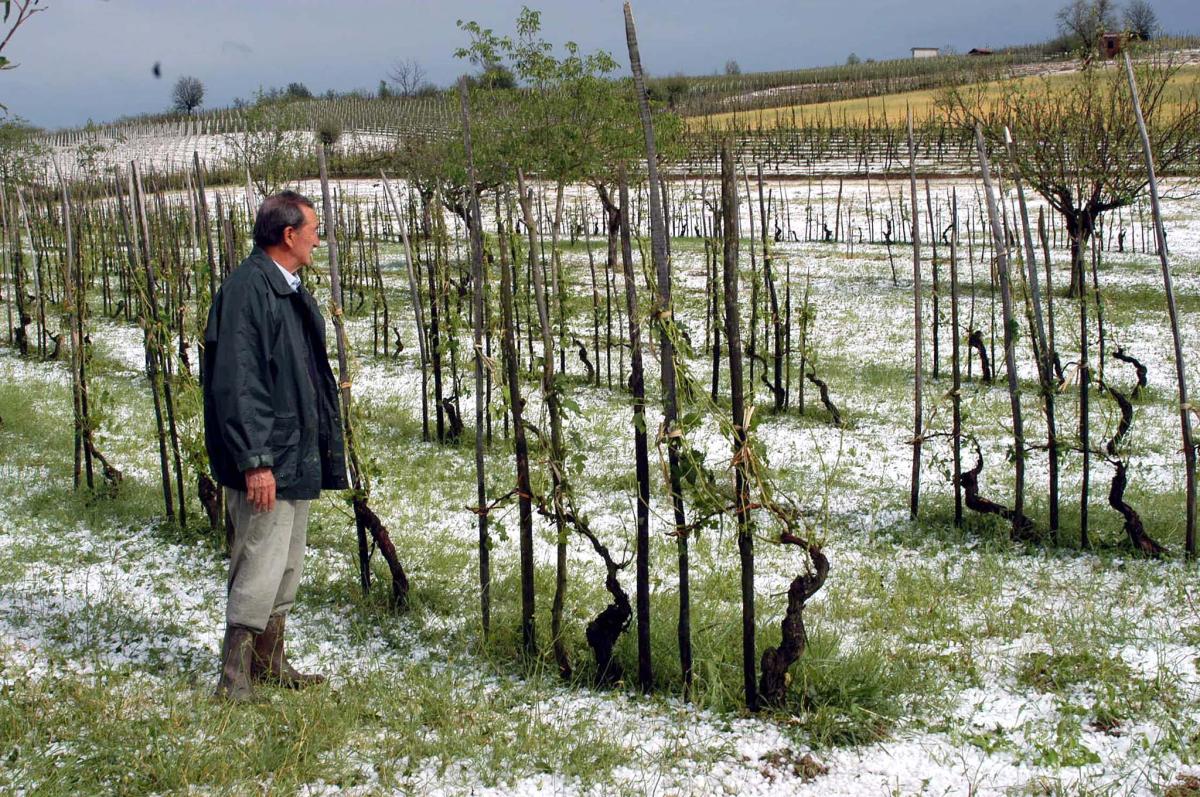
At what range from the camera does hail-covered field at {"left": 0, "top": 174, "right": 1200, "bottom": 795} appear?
2.96 metres

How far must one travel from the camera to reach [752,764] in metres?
3.04

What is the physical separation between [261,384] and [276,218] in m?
0.56

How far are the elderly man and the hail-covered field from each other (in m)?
0.29

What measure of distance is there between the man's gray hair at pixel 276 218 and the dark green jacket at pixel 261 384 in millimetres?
62

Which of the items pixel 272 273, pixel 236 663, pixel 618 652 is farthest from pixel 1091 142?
pixel 236 663

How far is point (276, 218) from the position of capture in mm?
3314

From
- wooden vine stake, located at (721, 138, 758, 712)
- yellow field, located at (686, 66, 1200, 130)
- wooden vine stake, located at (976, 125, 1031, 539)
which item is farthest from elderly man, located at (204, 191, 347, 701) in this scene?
yellow field, located at (686, 66, 1200, 130)

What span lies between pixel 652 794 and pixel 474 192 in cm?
197

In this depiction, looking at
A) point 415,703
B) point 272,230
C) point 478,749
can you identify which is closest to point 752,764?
point 478,749

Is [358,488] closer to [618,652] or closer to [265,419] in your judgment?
[265,419]

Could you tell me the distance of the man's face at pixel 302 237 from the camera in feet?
11.0

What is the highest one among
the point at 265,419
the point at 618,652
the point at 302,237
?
the point at 302,237

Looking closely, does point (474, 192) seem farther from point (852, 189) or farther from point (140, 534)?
point (852, 189)

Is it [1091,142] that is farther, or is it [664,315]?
[1091,142]
